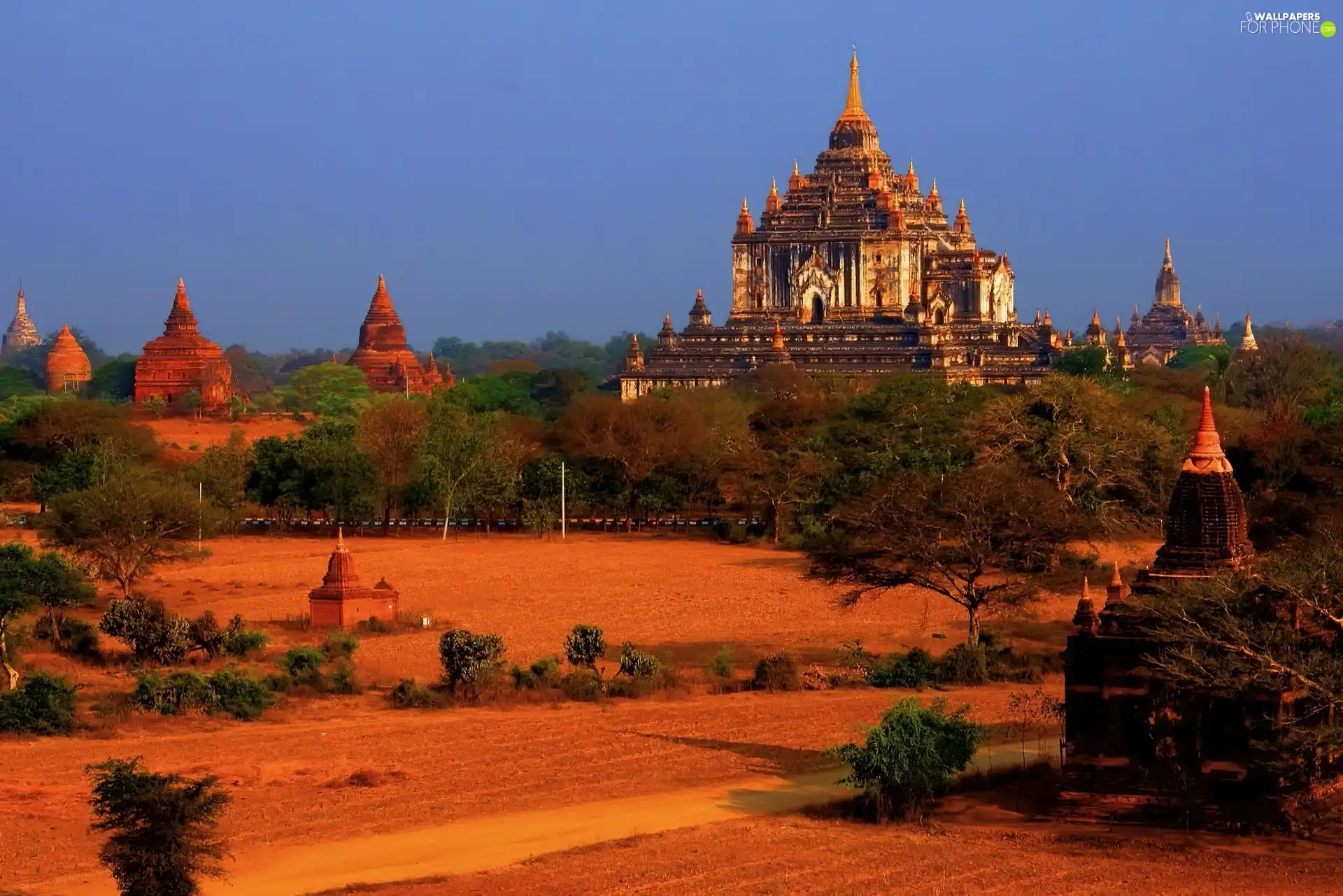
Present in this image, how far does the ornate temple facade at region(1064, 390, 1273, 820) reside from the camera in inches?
969

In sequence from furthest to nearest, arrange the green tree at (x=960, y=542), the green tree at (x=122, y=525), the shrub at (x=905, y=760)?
the green tree at (x=122, y=525), the green tree at (x=960, y=542), the shrub at (x=905, y=760)

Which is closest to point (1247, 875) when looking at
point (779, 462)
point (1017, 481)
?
point (1017, 481)

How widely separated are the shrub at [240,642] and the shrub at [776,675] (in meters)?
8.29

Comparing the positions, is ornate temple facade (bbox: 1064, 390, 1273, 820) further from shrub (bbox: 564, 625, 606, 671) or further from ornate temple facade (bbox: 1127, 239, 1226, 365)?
ornate temple facade (bbox: 1127, 239, 1226, 365)

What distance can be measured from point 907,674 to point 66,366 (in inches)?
4567

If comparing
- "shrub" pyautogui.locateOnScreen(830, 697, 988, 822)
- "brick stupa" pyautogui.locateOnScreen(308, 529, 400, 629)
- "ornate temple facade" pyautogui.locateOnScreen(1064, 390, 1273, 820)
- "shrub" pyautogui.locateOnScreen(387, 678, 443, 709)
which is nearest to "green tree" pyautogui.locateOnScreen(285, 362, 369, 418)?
"brick stupa" pyautogui.locateOnScreen(308, 529, 400, 629)

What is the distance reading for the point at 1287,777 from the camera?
78.9 feet

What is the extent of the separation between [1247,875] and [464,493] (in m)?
39.9

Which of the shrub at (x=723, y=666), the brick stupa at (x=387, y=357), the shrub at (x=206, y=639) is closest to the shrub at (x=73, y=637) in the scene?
the shrub at (x=206, y=639)

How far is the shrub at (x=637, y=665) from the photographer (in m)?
34.3

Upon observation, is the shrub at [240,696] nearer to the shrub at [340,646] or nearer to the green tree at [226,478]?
the shrub at [340,646]

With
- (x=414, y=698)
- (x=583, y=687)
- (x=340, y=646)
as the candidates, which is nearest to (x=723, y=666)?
(x=583, y=687)

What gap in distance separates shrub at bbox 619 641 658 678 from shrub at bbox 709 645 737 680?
926 mm

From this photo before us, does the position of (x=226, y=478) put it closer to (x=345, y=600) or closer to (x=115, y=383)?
(x=345, y=600)
